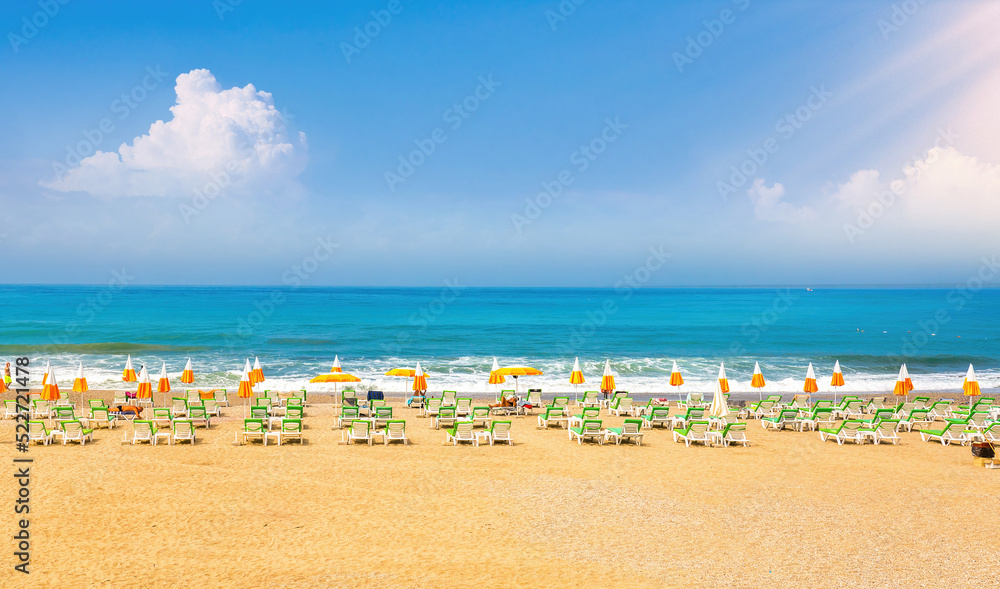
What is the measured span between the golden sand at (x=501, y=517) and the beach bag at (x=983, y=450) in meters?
0.43

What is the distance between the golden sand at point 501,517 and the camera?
7.50m

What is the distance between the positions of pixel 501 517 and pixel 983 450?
11793mm

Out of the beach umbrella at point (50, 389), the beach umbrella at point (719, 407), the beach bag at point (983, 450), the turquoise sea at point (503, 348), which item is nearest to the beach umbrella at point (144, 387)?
the beach umbrella at point (50, 389)

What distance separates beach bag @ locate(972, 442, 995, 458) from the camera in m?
13.4

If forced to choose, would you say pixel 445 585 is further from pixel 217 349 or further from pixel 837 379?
pixel 217 349

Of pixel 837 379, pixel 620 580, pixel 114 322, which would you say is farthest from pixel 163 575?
pixel 114 322

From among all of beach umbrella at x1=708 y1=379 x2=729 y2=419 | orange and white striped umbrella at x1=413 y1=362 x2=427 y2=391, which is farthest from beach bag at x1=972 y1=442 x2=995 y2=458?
orange and white striped umbrella at x1=413 y1=362 x2=427 y2=391

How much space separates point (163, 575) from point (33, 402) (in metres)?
14.3

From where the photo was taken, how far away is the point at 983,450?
13.4m

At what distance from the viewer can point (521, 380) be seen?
2953 cm

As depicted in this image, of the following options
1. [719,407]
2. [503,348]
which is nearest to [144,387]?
[719,407]

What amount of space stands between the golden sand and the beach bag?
1.39 feet

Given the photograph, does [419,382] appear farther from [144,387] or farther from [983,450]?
[983,450]

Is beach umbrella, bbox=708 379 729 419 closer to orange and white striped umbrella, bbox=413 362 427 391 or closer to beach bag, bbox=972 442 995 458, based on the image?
beach bag, bbox=972 442 995 458
